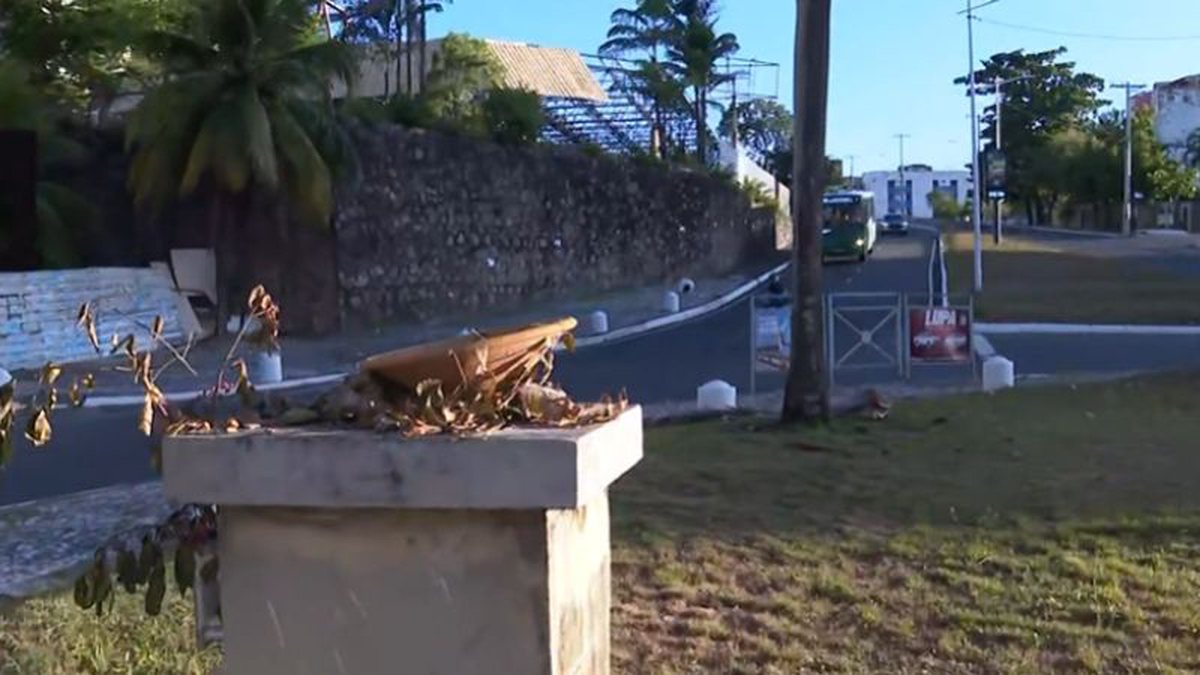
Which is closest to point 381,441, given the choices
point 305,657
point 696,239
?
point 305,657

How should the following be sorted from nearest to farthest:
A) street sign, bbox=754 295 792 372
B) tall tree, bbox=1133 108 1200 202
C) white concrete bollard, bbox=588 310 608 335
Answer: street sign, bbox=754 295 792 372 → white concrete bollard, bbox=588 310 608 335 → tall tree, bbox=1133 108 1200 202

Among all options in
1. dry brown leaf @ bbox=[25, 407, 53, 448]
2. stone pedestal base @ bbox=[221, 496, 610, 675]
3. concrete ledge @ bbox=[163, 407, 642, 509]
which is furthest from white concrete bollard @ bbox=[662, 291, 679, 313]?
concrete ledge @ bbox=[163, 407, 642, 509]

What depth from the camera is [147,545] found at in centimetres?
437

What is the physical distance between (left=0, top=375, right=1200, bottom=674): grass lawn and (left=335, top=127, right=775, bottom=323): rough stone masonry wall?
19.9 meters

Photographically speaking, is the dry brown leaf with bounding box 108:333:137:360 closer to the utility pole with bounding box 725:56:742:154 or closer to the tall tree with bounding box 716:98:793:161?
the utility pole with bounding box 725:56:742:154

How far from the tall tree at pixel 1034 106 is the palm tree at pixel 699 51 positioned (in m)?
56.5

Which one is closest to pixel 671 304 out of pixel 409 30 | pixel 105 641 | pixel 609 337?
pixel 609 337

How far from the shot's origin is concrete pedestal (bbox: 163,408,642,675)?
11.6 ft

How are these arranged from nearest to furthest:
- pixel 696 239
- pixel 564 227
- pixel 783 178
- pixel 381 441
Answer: pixel 381 441, pixel 564 227, pixel 696 239, pixel 783 178

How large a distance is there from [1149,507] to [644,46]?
50393 millimetres

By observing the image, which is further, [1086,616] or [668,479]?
[668,479]

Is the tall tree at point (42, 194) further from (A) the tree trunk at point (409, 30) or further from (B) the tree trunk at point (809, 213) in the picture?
(B) the tree trunk at point (809, 213)

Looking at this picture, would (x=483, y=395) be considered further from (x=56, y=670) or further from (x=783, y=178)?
(x=783, y=178)

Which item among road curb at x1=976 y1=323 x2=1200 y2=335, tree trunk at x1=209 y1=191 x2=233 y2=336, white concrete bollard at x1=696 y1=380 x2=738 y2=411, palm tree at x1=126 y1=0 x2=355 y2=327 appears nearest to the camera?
white concrete bollard at x1=696 y1=380 x2=738 y2=411
